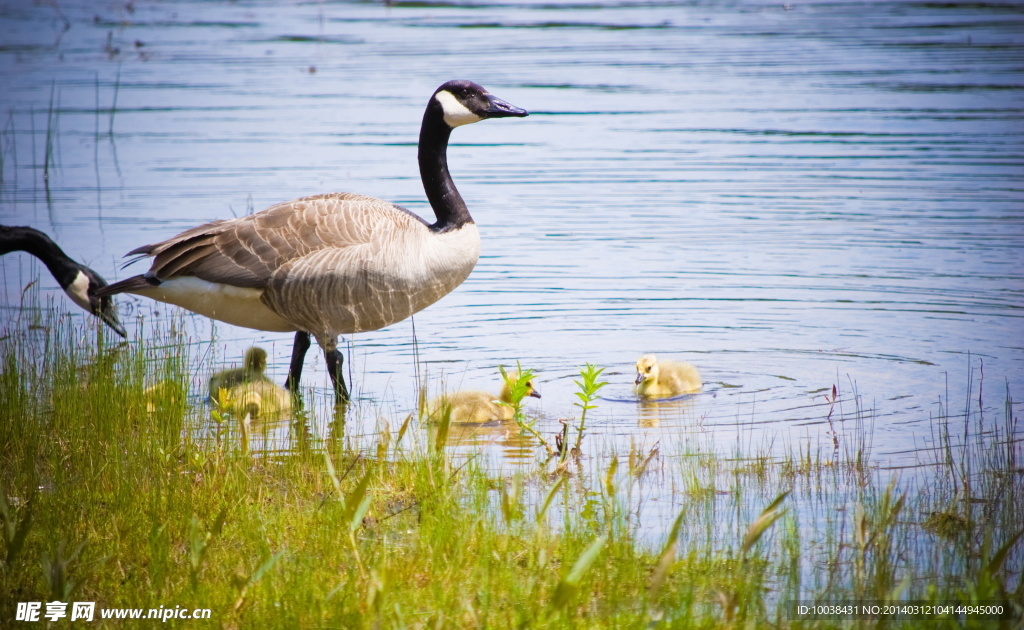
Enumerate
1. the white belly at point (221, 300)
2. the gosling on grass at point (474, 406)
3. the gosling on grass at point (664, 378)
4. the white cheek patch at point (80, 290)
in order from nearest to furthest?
the gosling on grass at point (474, 406)
the gosling on grass at point (664, 378)
the white belly at point (221, 300)
the white cheek patch at point (80, 290)

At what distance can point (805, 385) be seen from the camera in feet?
24.6

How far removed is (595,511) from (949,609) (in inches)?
67.1

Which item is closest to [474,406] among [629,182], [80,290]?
[80,290]

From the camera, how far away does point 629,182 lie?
49.2 feet

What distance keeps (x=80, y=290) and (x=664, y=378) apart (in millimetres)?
4784

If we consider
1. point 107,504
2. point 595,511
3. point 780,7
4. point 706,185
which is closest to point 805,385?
point 595,511

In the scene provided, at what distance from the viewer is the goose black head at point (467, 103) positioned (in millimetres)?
8102

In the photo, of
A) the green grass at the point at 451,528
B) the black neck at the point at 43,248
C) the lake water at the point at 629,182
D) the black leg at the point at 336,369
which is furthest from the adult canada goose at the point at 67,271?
the green grass at the point at 451,528

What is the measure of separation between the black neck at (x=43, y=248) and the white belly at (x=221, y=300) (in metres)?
1.56

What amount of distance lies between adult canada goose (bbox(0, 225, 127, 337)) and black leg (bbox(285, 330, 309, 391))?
1716 mm

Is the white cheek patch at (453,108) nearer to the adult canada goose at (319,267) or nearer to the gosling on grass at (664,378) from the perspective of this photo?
the adult canada goose at (319,267)

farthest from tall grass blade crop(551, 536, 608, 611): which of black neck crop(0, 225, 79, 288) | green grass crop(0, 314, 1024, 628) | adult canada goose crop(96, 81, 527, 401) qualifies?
black neck crop(0, 225, 79, 288)

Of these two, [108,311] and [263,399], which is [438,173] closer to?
[263,399]

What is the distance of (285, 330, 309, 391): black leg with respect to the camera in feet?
25.7
